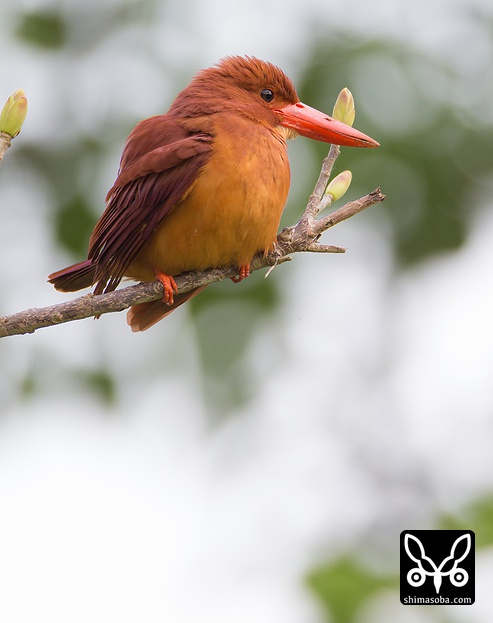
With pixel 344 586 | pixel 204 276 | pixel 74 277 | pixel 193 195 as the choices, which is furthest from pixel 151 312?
pixel 344 586

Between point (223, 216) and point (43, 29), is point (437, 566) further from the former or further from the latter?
point (43, 29)

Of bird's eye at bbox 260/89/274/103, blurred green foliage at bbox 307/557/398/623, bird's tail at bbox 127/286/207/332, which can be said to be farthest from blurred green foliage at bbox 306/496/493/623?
bird's eye at bbox 260/89/274/103

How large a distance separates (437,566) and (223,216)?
159cm

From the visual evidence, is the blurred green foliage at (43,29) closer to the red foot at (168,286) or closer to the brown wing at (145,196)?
the brown wing at (145,196)

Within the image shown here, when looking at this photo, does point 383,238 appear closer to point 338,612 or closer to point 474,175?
point 474,175

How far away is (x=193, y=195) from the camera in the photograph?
156 inches

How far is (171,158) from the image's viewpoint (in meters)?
4.01

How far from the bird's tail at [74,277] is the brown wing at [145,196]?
0.04 metres

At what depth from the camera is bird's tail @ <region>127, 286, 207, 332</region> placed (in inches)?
170

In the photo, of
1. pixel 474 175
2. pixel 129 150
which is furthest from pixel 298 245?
pixel 474 175

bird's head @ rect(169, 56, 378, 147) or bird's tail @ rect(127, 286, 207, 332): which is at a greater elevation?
bird's head @ rect(169, 56, 378, 147)

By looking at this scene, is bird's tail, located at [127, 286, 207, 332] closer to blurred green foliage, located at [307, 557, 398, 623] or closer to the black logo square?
blurred green foliage, located at [307, 557, 398, 623]

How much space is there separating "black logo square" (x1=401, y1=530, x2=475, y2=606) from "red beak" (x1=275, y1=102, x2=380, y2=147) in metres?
1.44

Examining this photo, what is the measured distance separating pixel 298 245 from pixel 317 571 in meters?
1.22
